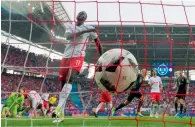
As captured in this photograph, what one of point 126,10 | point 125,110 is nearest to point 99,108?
point 126,10

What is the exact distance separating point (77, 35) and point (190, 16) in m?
1.81

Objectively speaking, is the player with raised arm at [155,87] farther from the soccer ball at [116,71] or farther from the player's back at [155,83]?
the soccer ball at [116,71]

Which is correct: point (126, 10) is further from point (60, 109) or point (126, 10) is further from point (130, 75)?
point (60, 109)

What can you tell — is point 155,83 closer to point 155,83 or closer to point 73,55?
point 155,83

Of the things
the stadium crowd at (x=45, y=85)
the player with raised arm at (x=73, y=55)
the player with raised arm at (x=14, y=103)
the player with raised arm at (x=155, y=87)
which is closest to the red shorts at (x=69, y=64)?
the player with raised arm at (x=73, y=55)

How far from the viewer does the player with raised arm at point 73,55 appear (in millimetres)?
5223

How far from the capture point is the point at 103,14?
4.88 m

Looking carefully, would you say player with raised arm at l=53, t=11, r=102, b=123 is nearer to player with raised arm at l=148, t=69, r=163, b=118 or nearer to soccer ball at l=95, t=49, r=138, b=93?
soccer ball at l=95, t=49, r=138, b=93

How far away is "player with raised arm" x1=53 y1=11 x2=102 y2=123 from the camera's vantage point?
17.1 ft

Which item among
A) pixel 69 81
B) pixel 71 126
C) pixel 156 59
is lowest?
pixel 71 126

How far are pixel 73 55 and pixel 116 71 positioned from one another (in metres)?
1.21

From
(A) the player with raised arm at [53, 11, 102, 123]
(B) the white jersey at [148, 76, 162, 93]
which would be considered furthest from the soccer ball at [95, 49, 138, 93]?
(B) the white jersey at [148, 76, 162, 93]

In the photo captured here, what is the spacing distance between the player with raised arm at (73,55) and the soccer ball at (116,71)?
2.25 feet

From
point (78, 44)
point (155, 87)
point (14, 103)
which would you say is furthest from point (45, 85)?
point (78, 44)
